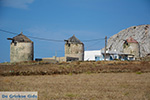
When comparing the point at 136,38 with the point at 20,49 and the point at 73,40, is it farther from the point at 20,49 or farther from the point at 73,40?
the point at 20,49

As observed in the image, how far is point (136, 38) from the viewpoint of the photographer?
92.8 meters

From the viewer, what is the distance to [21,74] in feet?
55.3

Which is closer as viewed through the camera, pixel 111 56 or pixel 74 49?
pixel 74 49

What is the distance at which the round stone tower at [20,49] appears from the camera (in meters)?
38.2

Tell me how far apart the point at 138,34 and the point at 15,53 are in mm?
67802

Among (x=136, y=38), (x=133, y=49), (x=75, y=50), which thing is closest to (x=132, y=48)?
(x=133, y=49)

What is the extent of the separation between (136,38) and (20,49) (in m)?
66.3

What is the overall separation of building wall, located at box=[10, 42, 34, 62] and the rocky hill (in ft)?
191

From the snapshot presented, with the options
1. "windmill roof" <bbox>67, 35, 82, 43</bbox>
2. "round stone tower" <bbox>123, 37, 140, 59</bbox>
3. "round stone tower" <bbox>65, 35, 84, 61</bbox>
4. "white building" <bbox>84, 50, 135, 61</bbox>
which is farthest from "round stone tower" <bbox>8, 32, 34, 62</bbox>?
"round stone tower" <bbox>123, 37, 140, 59</bbox>

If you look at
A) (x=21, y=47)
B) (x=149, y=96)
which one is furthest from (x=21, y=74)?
(x=21, y=47)

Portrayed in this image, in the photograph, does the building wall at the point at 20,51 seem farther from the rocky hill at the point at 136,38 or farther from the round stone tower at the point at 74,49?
the rocky hill at the point at 136,38

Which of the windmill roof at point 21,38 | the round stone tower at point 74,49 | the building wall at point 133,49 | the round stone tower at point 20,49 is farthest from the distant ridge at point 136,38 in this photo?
the round stone tower at point 20,49

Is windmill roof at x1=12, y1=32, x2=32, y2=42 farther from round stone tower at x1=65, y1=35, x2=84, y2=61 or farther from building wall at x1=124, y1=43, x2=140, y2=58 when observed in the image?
building wall at x1=124, y1=43, x2=140, y2=58

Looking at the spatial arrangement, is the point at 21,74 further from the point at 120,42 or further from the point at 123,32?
the point at 123,32
